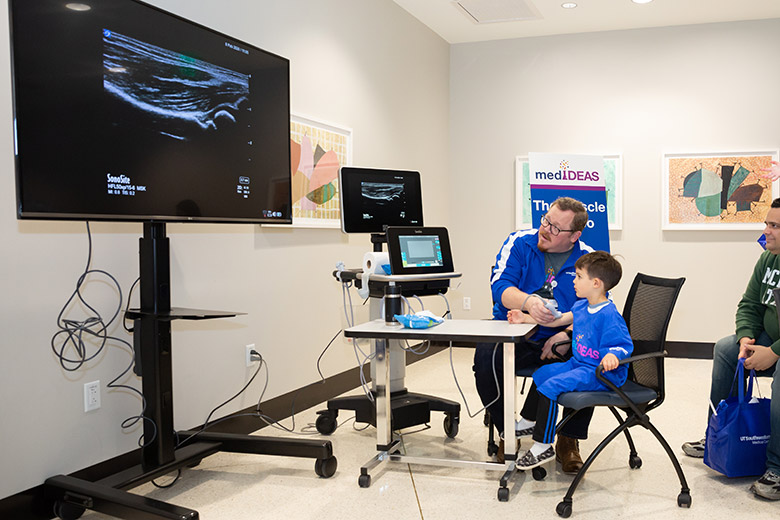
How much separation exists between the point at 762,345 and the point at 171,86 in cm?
270

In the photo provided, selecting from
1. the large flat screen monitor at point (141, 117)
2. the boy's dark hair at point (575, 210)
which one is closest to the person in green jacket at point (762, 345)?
the boy's dark hair at point (575, 210)

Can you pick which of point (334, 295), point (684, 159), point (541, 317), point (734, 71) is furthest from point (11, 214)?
point (734, 71)

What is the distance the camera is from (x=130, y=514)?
2293 millimetres

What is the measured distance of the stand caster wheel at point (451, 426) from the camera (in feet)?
11.8

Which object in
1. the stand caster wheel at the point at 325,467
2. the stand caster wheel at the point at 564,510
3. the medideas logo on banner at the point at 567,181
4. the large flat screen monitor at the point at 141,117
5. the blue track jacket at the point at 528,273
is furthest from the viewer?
the medideas logo on banner at the point at 567,181

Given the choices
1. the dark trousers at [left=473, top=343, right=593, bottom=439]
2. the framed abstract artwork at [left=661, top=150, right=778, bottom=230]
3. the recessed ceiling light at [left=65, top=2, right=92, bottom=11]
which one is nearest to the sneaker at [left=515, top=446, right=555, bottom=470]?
the dark trousers at [left=473, top=343, right=593, bottom=439]

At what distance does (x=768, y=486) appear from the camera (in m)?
2.71

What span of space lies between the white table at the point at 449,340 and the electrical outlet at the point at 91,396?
101cm

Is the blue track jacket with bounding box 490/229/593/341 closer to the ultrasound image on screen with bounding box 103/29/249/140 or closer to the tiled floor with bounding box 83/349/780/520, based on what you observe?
the tiled floor with bounding box 83/349/780/520

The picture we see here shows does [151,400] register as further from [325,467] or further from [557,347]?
[557,347]

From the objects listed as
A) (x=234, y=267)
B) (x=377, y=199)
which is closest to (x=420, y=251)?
(x=377, y=199)

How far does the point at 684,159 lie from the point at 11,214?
5204 mm

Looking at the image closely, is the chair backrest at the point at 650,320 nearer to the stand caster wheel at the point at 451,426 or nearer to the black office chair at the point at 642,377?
the black office chair at the point at 642,377

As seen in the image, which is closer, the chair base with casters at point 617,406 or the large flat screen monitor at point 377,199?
the chair base with casters at point 617,406
